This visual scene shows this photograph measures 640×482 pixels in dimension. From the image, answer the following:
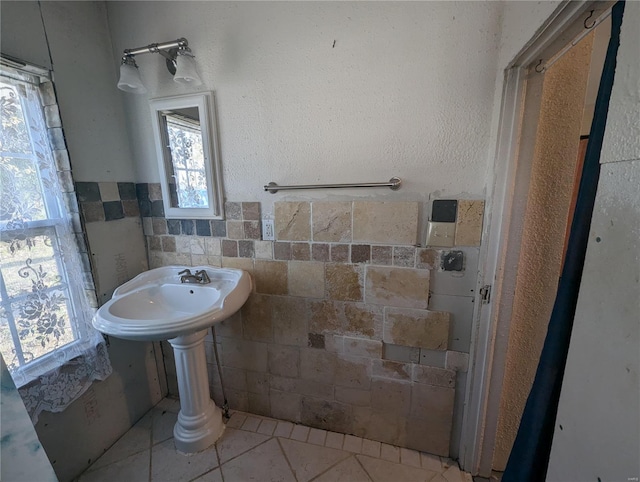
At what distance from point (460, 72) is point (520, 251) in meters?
0.75

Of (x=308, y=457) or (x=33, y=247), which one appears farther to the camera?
(x=308, y=457)

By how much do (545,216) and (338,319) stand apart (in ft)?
3.25

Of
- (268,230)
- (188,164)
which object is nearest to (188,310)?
(268,230)

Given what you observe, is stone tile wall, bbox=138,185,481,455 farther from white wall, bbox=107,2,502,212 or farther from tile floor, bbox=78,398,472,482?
white wall, bbox=107,2,502,212

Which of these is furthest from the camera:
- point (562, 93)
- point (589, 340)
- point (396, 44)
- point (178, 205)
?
point (178, 205)

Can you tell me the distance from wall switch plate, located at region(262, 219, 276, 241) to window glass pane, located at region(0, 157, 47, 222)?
37.4 inches

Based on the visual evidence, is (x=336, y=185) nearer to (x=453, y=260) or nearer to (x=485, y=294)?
(x=453, y=260)

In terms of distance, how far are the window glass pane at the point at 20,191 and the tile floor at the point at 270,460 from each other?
4.19 feet

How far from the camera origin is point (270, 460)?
52.2 inches

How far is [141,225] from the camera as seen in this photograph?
1548 millimetres

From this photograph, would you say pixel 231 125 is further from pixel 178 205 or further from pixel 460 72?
pixel 460 72

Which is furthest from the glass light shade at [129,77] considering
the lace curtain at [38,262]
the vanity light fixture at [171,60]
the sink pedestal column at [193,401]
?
the sink pedestal column at [193,401]

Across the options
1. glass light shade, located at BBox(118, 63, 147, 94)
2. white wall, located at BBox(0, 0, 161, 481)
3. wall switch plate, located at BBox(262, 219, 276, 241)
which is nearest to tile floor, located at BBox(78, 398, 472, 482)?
white wall, located at BBox(0, 0, 161, 481)

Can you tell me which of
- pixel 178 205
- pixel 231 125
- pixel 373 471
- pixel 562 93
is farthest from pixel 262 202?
pixel 373 471
